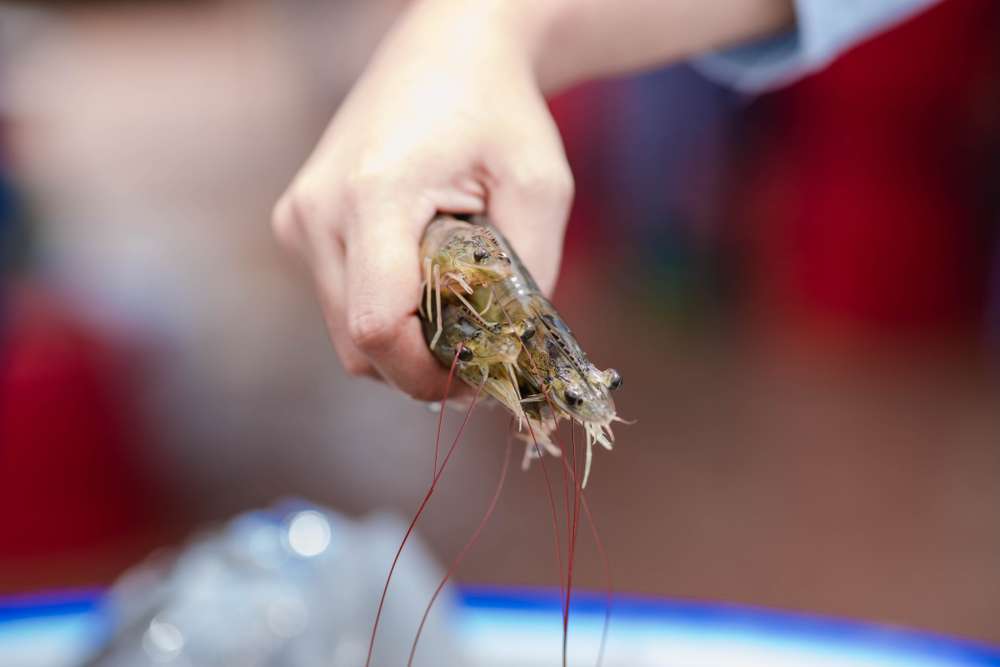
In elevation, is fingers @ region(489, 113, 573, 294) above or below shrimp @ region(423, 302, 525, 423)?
above

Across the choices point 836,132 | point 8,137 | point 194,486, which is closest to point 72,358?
point 194,486

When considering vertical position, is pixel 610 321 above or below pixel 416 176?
above

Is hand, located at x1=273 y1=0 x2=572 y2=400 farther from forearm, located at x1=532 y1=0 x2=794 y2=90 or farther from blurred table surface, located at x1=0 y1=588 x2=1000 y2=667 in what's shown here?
blurred table surface, located at x1=0 y1=588 x2=1000 y2=667

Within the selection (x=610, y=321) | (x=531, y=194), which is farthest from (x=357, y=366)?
(x=610, y=321)

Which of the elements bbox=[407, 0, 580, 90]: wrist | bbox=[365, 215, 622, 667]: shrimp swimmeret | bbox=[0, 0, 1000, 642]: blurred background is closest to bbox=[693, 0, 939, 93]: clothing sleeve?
bbox=[407, 0, 580, 90]: wrist

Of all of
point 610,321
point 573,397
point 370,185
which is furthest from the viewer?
point 610,321

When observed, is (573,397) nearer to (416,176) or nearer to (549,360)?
(549,360)
